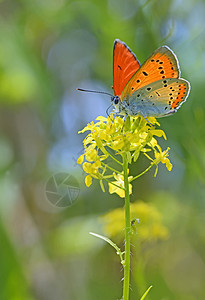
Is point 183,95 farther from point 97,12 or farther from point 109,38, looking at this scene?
point 97,12

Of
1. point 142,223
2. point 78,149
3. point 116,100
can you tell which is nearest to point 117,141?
point 116,100

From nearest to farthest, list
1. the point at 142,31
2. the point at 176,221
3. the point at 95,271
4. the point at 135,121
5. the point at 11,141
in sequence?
the point at 135,121 → the point at 142,31 → the point at 176,221 → the point at 95,271 → the point at 11,141

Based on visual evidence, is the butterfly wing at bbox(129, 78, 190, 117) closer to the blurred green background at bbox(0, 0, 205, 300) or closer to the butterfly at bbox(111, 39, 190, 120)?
the butterfly at bbox(111, 39, 190, 120)

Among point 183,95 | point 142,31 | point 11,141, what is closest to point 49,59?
point 11,141

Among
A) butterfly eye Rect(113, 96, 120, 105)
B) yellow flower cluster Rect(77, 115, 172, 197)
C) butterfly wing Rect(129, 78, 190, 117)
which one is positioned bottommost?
yellow flower cluster Rect(77, 115, 172, 197)

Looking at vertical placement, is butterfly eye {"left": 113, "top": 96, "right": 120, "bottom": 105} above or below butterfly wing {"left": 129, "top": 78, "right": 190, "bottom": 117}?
above

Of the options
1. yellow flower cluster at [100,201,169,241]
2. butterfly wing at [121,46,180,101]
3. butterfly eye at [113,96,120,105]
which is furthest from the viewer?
yellow flower cluster at [100,201,169,241]

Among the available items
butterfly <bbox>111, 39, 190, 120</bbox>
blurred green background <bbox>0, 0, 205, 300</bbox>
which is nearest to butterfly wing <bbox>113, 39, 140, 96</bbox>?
butterfly <bbox>111, 39, 190, 120</bbox>

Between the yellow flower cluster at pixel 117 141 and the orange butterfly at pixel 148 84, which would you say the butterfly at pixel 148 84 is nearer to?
the orange butterfly at pixel 148 84
